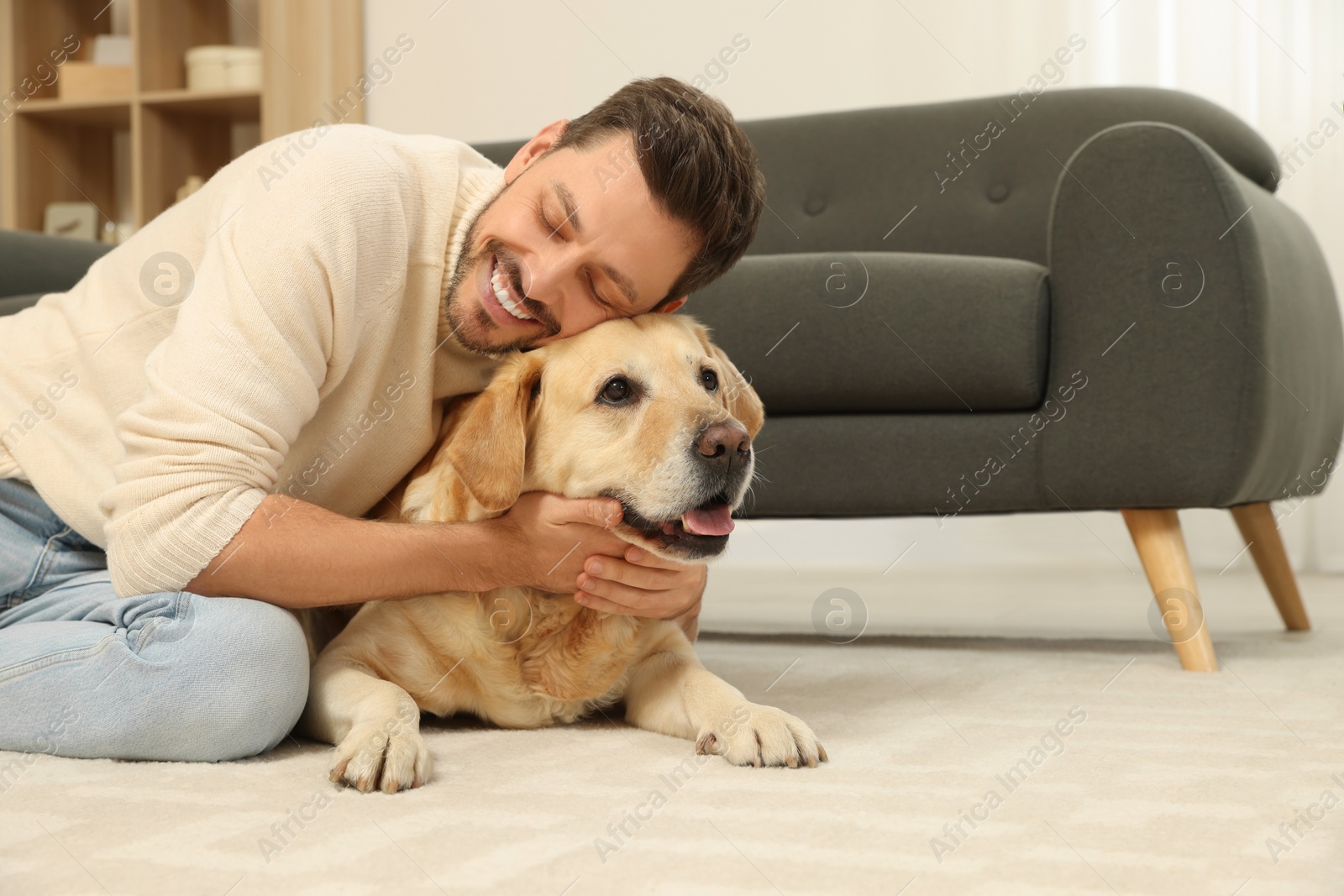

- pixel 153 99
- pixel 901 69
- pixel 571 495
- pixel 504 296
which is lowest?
pixel 153 99

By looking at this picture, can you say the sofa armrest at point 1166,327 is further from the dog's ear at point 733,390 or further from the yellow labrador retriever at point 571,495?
the yellow labrador retriever at point 571,495

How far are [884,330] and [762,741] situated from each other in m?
1.24

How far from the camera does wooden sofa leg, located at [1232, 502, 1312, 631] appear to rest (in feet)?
9.39

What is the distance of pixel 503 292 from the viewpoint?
1.68m

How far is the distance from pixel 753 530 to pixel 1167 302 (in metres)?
3.09

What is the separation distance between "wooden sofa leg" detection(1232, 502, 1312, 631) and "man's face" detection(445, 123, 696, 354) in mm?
1925

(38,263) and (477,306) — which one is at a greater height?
(477,306)

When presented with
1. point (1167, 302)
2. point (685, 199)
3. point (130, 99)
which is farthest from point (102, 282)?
point (130, 99)

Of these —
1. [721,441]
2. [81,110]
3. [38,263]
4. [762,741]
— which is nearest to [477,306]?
[721,441]

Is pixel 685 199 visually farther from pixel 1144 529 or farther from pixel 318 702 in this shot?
pixel 1144 529

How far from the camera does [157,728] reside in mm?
1475

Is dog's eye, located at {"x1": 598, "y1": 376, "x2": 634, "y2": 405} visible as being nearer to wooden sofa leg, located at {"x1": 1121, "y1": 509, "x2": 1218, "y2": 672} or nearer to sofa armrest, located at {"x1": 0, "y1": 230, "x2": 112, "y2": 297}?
wooden sofa leg, located at {"x1": 1121, "y1": 509, "x2": 1218, "y2": 672}

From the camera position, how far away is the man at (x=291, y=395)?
1.47 meters

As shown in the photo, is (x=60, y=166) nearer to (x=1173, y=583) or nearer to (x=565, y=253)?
(x=565, y=253)
